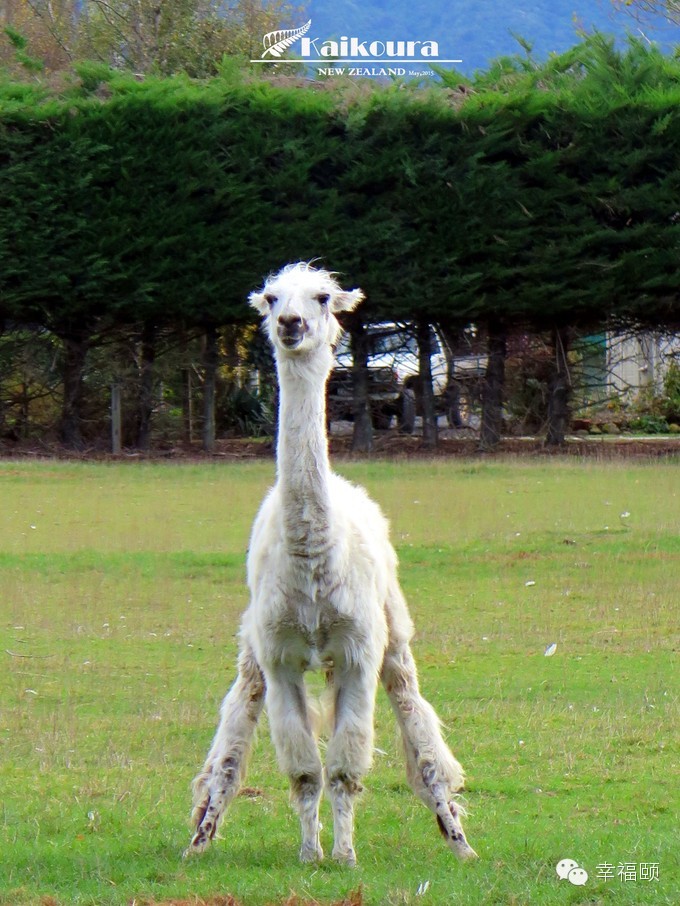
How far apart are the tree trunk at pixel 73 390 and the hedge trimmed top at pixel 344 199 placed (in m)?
0.96

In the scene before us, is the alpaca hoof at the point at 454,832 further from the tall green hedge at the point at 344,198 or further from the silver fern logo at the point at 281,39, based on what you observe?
the silver fern logo at the point at 281,39

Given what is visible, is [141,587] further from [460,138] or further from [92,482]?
[460,138]

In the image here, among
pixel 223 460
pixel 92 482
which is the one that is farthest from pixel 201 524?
pixel 223 460

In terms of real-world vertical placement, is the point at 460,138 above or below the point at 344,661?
above

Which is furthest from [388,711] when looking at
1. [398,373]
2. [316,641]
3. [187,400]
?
[187,400]

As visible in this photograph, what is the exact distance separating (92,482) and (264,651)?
16863 millimetres

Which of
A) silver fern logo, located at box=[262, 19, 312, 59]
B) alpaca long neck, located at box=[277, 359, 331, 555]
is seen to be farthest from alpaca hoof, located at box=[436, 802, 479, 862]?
silver fern logo, located at box=[262, 19, 312, 59]

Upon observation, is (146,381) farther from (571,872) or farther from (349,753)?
(571,872)

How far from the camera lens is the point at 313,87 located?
27984 mm

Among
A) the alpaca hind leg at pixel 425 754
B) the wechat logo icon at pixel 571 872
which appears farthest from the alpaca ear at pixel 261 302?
the wechat logo icon at pixel 571 872

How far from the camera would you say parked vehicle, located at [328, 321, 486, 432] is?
92.2ft

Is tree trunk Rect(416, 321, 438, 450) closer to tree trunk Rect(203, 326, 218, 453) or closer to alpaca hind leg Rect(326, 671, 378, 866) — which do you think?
tree trunk Rect(203, 326, 218, 453)

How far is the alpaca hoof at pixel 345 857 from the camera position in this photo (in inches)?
250

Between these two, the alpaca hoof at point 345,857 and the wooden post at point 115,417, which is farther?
the wooden post at point 115,417
